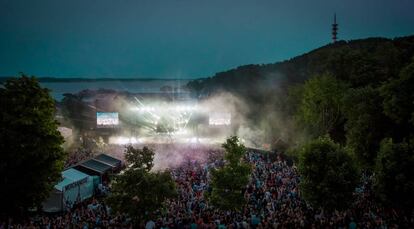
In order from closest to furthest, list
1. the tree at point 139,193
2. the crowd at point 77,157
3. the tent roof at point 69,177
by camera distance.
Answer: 1. the tree at point 139,193
2. the tent roof at point 69,177
3. the crowd at point 77,157

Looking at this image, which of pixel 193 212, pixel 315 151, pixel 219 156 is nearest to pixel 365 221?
pixel 315 151

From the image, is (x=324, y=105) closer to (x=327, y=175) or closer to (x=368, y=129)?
(x=368, y=129)

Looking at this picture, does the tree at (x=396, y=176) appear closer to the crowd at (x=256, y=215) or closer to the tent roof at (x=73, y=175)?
the crowd at (x=256, y=215)

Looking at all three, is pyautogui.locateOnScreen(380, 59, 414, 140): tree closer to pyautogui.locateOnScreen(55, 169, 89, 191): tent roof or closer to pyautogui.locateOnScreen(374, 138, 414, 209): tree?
pyautogui.locateOnScreen(374, 138, 414, 209): tree

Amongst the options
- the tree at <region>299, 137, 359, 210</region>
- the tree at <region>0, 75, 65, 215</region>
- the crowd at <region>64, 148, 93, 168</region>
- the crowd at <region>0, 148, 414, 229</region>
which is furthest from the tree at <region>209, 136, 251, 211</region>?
the crowd at <region>64, 148, 93, 168</region>

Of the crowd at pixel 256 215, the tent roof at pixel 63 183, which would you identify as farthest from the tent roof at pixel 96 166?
the crowd at pixel 256 215

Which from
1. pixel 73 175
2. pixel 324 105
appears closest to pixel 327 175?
pixel 73 175

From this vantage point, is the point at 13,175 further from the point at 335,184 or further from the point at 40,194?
the point at 335,184
